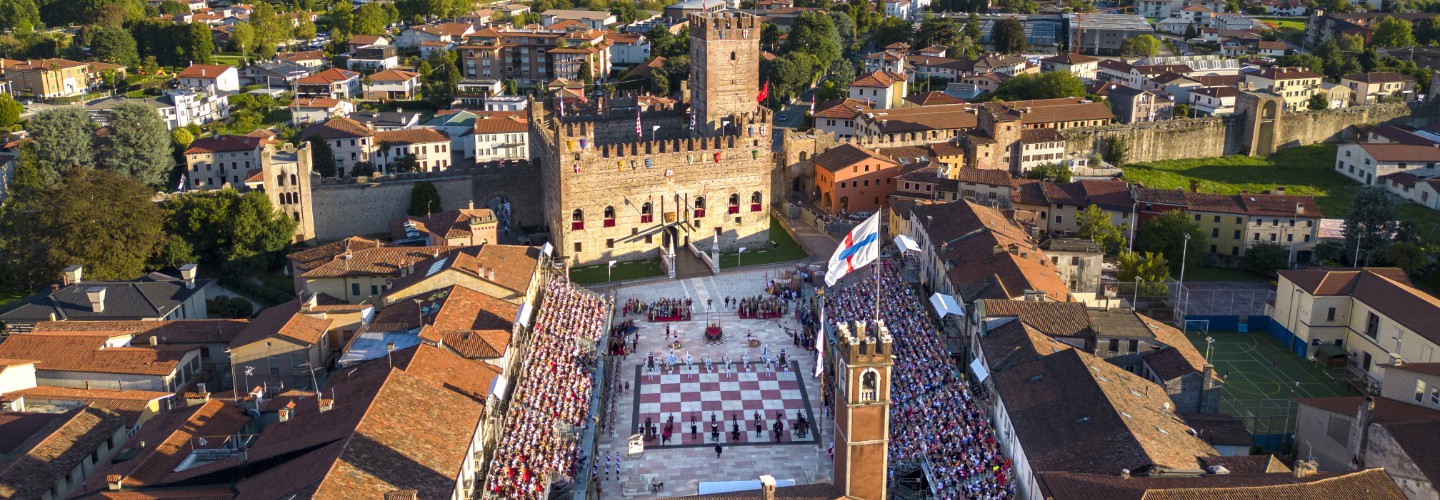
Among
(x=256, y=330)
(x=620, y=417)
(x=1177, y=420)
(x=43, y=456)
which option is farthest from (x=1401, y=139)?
(x=43, y=456)

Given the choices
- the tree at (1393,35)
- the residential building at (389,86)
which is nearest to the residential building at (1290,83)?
the tree at (1393,35)

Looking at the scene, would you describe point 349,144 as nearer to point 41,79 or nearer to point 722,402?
point 41,79

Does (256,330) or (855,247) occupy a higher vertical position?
(855,247)

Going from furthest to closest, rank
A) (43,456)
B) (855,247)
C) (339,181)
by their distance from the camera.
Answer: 1. (339,181)
2. (43,456)
3. (855,247)

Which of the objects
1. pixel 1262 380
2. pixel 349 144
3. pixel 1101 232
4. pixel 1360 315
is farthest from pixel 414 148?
pixel 1360 315

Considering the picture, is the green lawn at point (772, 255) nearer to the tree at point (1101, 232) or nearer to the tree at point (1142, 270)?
the tree at point (1101, 232)

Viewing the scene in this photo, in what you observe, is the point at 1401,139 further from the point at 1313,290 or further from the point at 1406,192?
the point at 1313,290

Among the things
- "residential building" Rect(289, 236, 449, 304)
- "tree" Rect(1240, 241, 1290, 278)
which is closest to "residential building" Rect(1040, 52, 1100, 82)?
"tree" Rect(1240, 241, 1290, 278)
